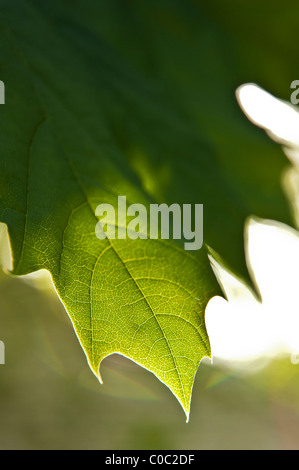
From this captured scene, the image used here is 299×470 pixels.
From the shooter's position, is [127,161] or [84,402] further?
[84,402]

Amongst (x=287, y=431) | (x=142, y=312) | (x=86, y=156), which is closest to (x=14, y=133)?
(x=86, y=156)

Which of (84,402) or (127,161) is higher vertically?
(84,402)

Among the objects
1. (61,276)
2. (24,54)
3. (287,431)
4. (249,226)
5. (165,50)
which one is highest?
(287,431)

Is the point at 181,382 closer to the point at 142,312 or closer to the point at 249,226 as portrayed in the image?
the point at 142,312

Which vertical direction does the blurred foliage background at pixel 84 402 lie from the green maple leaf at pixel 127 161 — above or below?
above

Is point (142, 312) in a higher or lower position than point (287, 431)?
lower
